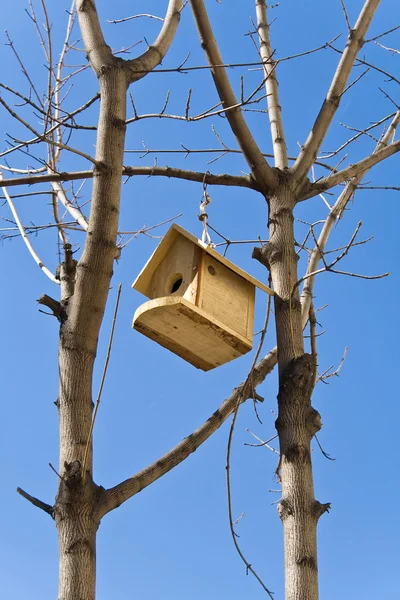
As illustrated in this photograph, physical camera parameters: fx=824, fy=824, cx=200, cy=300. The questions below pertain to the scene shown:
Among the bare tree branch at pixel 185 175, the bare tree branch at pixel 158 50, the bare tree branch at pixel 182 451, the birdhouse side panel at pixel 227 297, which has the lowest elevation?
the bare tree branch at pixel 182 451

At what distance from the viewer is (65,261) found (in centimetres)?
312

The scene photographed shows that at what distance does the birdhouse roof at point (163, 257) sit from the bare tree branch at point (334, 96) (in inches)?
21.1

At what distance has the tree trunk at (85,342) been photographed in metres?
2.51

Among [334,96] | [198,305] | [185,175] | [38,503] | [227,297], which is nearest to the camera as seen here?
[38,503]

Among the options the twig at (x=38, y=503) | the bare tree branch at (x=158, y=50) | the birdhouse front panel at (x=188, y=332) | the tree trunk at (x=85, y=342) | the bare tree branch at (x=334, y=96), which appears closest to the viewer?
the tree trunk at (x=85, y=342)

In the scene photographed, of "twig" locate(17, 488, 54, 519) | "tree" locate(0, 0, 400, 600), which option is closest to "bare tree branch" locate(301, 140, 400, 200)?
"tree" locate(0, 0, 400, 600)

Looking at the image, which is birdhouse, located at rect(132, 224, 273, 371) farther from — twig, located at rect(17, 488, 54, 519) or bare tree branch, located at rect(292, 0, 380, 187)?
twig, located at rect(17, 488, 54, 519)

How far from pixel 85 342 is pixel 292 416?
2.54ft

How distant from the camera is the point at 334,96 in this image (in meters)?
3.76

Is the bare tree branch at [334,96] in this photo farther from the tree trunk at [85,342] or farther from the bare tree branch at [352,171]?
the tree trunk at [85,342]

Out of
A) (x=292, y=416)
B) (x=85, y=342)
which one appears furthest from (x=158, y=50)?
(x=292, y=416)

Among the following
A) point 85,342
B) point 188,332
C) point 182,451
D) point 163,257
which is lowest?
point 182,451

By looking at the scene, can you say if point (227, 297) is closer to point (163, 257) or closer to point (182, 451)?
point (163, 257)

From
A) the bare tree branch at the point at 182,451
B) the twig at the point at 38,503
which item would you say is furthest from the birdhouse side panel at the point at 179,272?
the twig at the point at 38,503
